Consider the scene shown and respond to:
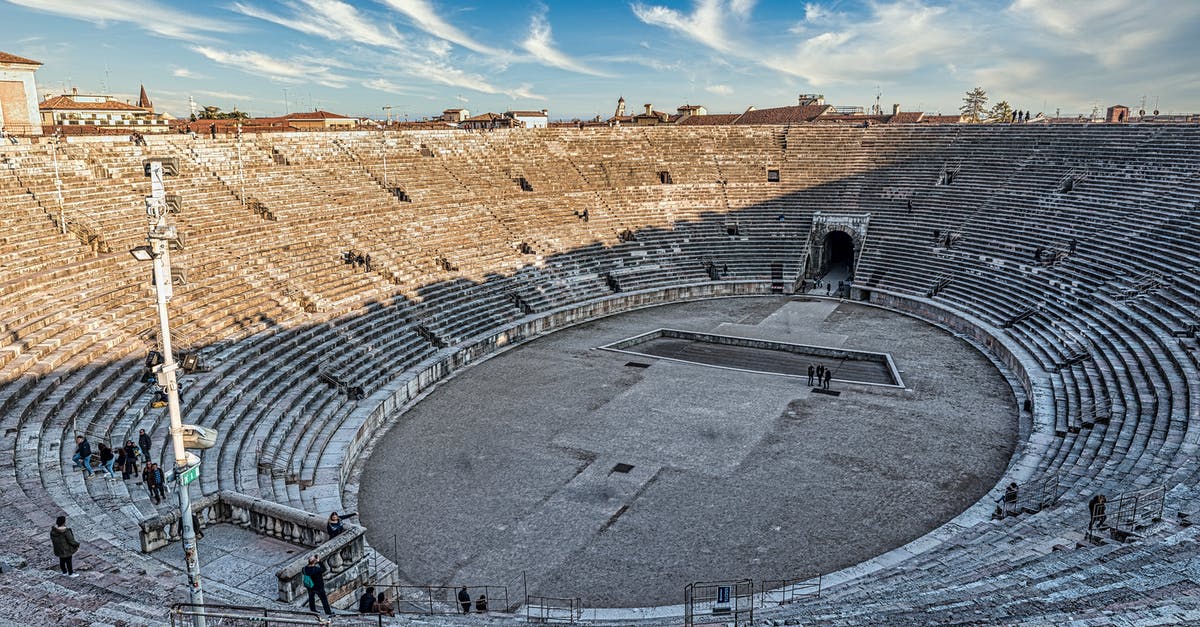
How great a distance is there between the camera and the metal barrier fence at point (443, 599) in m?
12.7

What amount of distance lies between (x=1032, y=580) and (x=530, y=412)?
13909 millimetres

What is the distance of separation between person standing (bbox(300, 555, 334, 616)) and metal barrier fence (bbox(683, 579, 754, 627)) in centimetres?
509

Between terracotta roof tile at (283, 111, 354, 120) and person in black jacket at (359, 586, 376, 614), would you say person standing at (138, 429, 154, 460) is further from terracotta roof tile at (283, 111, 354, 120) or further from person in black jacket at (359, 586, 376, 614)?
terracotta roof tile at (283, 111, 354, 120)

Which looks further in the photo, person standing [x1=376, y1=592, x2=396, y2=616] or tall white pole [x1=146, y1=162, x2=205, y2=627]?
person standing [x1=376, y1=592, x2=396, y2=616]

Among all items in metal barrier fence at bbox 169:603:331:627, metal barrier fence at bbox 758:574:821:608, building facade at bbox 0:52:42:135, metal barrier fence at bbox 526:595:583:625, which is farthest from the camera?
building facade at bbox 0:52:42:135

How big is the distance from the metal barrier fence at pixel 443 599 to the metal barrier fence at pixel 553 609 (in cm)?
45

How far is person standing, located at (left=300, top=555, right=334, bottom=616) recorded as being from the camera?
10758mm

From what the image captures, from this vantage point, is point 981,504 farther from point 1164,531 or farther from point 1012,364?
point 1012,364

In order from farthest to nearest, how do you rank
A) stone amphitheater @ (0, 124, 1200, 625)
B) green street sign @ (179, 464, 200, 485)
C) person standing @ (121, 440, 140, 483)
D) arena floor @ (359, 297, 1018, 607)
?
arena floor @ (359, 297, 1018, 607), person standing @ (121, 440, 140, 483), stone amphitheater @ (0, 124, 1200, 625), green street sign @ (179, 464, 200, 485)

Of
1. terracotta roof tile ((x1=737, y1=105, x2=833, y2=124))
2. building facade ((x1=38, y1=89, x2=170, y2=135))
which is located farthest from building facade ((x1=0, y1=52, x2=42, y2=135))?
terracotta roof tile ((x1=737, y1=105, x2=833, y2=124))


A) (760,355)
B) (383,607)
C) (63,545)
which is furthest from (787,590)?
(760,355)

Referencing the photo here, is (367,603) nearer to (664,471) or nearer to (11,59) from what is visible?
(664,471)

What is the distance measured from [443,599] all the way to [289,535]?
2.79 meters

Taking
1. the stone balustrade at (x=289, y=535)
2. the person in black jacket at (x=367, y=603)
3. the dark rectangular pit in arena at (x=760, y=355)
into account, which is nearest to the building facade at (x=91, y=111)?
the dark rectangular pit in arena at (x=760, y=355)
